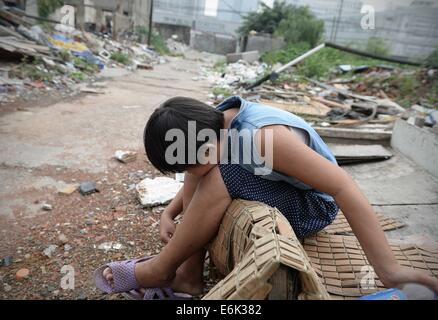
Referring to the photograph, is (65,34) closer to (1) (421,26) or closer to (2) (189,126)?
(2) (189,126)

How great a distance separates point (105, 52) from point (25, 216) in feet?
26.7

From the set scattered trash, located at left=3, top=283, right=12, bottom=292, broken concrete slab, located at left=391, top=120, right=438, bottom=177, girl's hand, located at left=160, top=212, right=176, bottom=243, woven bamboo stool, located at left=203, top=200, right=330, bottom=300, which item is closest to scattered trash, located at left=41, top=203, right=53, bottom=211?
scattered trash, located at left=3, top=283, right=12, bottom=292

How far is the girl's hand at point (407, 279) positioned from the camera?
1.00 meters

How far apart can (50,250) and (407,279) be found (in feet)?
5.16

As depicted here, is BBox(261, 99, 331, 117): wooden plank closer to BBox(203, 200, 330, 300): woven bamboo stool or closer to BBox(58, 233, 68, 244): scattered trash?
BBox(58, 233, 68, 244): scattered trash

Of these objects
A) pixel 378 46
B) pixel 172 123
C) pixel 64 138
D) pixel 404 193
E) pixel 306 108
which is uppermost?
pixel 378 46

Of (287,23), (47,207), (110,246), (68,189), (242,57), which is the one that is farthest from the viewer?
(287,23)

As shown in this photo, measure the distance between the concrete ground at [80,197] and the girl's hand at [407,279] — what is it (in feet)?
2.63

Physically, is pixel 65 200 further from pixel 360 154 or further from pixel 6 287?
pixel 360 154

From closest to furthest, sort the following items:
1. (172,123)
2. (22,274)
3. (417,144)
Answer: (172,123) < (22,274) < (417,144)

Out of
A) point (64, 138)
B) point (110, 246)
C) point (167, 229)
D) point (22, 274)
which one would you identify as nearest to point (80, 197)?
point (110, 246)

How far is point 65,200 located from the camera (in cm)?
215

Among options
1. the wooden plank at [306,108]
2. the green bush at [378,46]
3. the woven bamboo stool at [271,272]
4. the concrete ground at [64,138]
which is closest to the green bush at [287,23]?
the green bush at [378,46]
